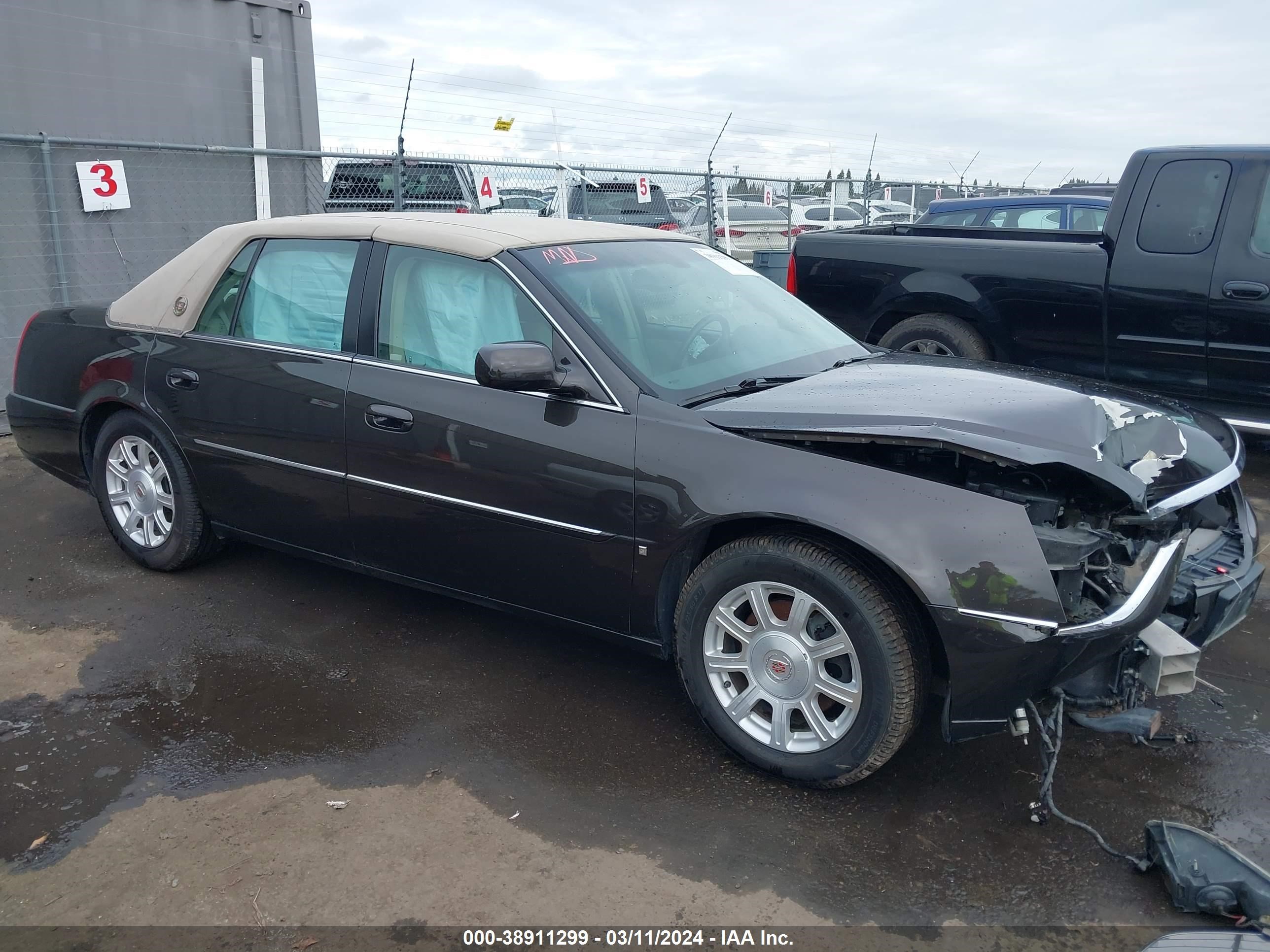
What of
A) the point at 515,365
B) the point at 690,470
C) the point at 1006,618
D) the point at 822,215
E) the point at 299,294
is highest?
the point at 822,215

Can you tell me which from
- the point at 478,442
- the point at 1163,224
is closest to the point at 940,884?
the point at 478,442

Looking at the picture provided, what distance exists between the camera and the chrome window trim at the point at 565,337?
3.23m

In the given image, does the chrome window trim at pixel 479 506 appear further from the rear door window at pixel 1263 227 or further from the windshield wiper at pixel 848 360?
the rear door window at pixel 1263 227

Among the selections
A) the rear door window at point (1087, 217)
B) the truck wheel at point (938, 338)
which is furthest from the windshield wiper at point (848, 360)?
the rear door window at point (1087, 217)

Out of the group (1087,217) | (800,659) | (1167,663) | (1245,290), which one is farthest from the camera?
(1087,217)

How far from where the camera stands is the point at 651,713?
3502mm

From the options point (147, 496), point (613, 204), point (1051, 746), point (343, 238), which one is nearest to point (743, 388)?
point (1051, 746)

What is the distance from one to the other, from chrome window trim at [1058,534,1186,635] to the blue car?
826 cm

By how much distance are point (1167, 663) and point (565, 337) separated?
206cm

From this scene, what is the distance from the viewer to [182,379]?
4.25 meters

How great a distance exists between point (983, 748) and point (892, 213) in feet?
66.7

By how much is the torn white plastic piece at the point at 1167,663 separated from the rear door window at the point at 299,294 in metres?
2.95

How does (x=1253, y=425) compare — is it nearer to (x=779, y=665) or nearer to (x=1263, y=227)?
(x=1263, y=227)

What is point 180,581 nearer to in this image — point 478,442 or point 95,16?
point 478,442
